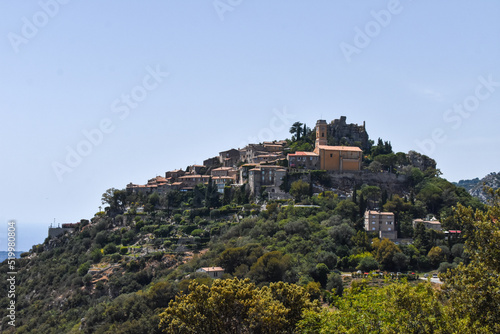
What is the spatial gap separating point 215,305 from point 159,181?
60.4 metres

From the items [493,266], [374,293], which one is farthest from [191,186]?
[493,266]

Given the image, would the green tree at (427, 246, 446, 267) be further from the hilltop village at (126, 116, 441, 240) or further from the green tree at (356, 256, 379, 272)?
the hilltop village at (126, 116, 441, 240)

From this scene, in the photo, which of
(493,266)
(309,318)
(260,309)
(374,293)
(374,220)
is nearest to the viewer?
(493,266)

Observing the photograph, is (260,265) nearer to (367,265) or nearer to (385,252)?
(367,265)

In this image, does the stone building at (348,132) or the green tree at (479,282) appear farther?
the stone building at (348,132)

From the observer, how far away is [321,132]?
263 feet

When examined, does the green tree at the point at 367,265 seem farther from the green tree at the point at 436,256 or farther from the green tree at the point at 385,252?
the green tree at the point at 436,256

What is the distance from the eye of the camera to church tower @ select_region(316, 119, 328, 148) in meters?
78.9

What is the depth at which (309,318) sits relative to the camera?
26.2 m

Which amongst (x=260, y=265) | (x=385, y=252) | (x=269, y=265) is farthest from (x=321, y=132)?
(x=269, y=265)

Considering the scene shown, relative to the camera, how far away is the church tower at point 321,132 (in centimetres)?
7892

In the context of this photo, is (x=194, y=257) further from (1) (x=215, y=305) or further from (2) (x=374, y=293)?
(2) (x=374, y=293)

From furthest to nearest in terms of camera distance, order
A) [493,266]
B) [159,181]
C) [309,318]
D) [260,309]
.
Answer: [159,181] < [260,309] < [309,318] < [493,266]

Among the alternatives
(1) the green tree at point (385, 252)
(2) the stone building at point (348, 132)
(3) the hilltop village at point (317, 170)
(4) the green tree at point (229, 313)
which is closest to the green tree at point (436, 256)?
(1) the green tree at point (385, 252)
